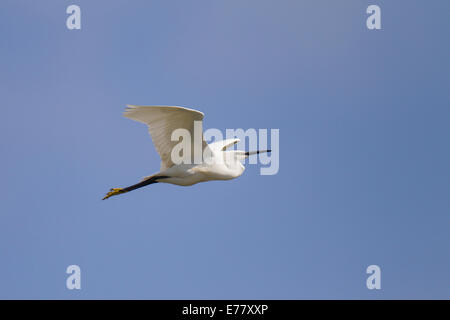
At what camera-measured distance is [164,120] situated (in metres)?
12.3

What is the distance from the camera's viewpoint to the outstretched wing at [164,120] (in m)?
11.8

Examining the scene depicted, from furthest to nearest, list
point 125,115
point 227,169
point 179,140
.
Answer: point 227,169
point 179,140
point 125,115

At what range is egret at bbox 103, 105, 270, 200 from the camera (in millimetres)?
11984

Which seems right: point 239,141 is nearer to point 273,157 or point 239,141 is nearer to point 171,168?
point 273,157

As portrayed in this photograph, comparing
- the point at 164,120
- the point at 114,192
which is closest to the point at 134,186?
the point at 114,192

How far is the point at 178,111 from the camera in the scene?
11.9 metres

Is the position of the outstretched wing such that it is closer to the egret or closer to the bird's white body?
the egret

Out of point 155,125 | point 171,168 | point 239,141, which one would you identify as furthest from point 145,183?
point 239,141

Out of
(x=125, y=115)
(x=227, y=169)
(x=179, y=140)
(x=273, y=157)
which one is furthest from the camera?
(x=273, y=157)

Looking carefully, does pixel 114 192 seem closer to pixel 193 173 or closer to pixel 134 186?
pixel 134 186

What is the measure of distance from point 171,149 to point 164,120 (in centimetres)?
88

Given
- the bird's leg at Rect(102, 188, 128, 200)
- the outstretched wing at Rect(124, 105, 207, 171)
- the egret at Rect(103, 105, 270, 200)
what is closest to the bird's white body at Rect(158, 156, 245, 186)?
the egret at Rect(103, 105, 270, 200)
